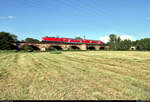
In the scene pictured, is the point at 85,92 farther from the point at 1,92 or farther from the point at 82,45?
the point at 82,45

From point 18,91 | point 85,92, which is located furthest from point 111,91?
point 18,91

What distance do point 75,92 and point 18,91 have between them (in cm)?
206

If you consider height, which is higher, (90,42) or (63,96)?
(90,42)

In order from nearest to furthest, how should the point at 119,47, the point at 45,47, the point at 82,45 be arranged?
the point at 45,47
the point at 82,45
the point at 119,47

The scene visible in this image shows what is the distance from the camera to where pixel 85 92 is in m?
3.65

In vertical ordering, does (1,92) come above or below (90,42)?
below

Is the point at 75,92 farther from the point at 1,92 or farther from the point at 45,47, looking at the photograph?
the point at 45,47

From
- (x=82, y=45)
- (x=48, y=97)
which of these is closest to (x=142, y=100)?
(x=48, y=97)

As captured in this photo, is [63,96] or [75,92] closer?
[63,96]

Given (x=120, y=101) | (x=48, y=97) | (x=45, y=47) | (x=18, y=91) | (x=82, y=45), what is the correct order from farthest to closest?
(x=82, y=45) → (x=45, y=47) → (x=18, y=91) → (x=48, y=97) → (x=120, y=101)

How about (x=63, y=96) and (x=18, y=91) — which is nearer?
(x=63, y=96)

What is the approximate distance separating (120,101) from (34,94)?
2.73 metres

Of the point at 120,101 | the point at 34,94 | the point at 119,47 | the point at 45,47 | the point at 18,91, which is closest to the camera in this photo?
the point at 120,101

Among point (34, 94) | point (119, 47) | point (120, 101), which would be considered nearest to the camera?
point (120, 101)
